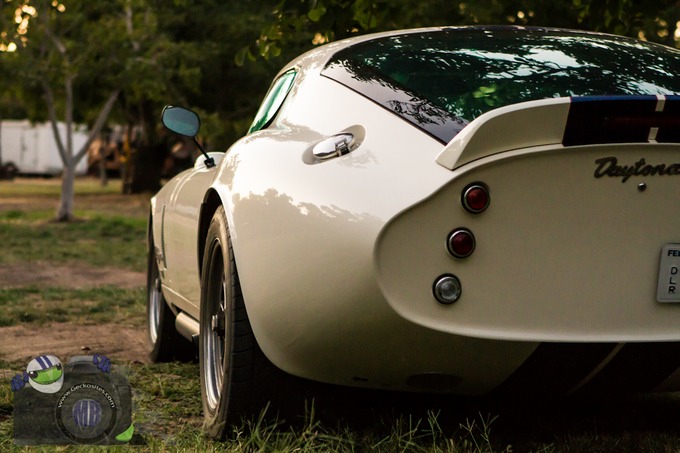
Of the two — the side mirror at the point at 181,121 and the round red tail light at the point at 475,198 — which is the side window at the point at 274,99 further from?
the round red tail light at the point at 475,198

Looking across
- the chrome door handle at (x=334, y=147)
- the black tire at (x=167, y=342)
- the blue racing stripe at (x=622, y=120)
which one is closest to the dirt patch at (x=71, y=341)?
the black tire at (x=167, y=342)

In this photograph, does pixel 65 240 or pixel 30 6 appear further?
pixel 30 6

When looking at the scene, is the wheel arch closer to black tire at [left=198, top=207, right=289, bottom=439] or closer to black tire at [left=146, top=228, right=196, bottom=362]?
black tire at [left=198, top=207, right=289, bottom=439]

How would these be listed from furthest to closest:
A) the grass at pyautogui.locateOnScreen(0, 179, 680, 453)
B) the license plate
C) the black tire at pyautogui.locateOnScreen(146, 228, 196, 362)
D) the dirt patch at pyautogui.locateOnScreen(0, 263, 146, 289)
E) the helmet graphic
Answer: the dirt patch at pyautogui.locateOnScreen(0, 263, 146, 289) → the black tire at pyautogui.locateOnScreen(146, 228, 196, 362) → the helmet graphic → the grass at pyautogui.locateOnScreen(0, 179, 680, 453) → the license plate

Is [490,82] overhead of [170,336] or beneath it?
overhead

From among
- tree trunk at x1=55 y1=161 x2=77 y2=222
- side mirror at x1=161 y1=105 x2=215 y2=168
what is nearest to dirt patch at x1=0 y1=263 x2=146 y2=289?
side mirror at x1=161 y1=105 x2=215 y2=168

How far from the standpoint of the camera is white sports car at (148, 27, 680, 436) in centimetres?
299

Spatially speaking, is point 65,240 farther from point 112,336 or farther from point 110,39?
point 112,336

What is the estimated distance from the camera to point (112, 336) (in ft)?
21.7

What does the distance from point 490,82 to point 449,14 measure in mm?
10996

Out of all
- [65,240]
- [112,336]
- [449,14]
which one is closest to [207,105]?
[65,240]

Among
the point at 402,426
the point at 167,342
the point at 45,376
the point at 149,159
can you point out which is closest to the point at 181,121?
the point at 167,342

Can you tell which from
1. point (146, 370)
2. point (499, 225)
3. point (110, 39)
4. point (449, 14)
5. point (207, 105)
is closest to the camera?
point (499, 225)

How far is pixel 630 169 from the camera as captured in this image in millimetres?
3076
